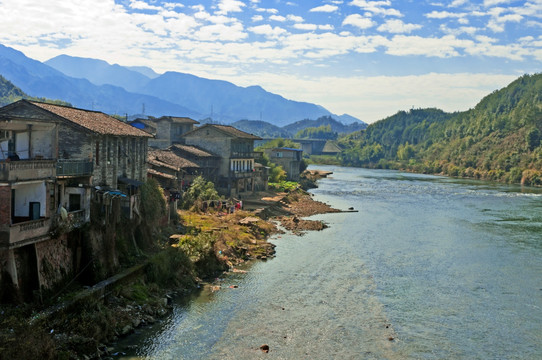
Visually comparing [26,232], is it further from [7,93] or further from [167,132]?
[7,93]

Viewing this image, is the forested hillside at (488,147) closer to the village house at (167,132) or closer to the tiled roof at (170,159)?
the village house at (167,132)

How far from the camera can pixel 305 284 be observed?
30109mm

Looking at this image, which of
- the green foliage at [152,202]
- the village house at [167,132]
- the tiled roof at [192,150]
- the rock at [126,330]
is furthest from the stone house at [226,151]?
the rock at [126,330]

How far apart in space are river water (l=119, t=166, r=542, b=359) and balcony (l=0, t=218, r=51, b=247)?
5.55 metres

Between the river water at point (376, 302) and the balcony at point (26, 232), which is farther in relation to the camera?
the river water at point (376, 302)

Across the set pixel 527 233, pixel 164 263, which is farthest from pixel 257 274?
pixel 527 233

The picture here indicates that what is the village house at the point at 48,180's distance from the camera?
19531mm

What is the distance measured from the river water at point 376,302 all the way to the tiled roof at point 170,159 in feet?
38.6

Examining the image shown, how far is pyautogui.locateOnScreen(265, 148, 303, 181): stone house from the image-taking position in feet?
291

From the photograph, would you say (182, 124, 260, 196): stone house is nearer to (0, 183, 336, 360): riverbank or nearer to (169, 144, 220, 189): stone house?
(169, 144, 220, 189): stone house

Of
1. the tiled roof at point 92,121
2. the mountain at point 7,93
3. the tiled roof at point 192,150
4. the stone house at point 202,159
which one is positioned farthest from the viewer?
the mountain at point 7,93

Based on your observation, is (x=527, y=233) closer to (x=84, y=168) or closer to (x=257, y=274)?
(x=257, y=274)

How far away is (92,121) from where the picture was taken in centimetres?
2898

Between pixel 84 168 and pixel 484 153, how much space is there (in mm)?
123668
